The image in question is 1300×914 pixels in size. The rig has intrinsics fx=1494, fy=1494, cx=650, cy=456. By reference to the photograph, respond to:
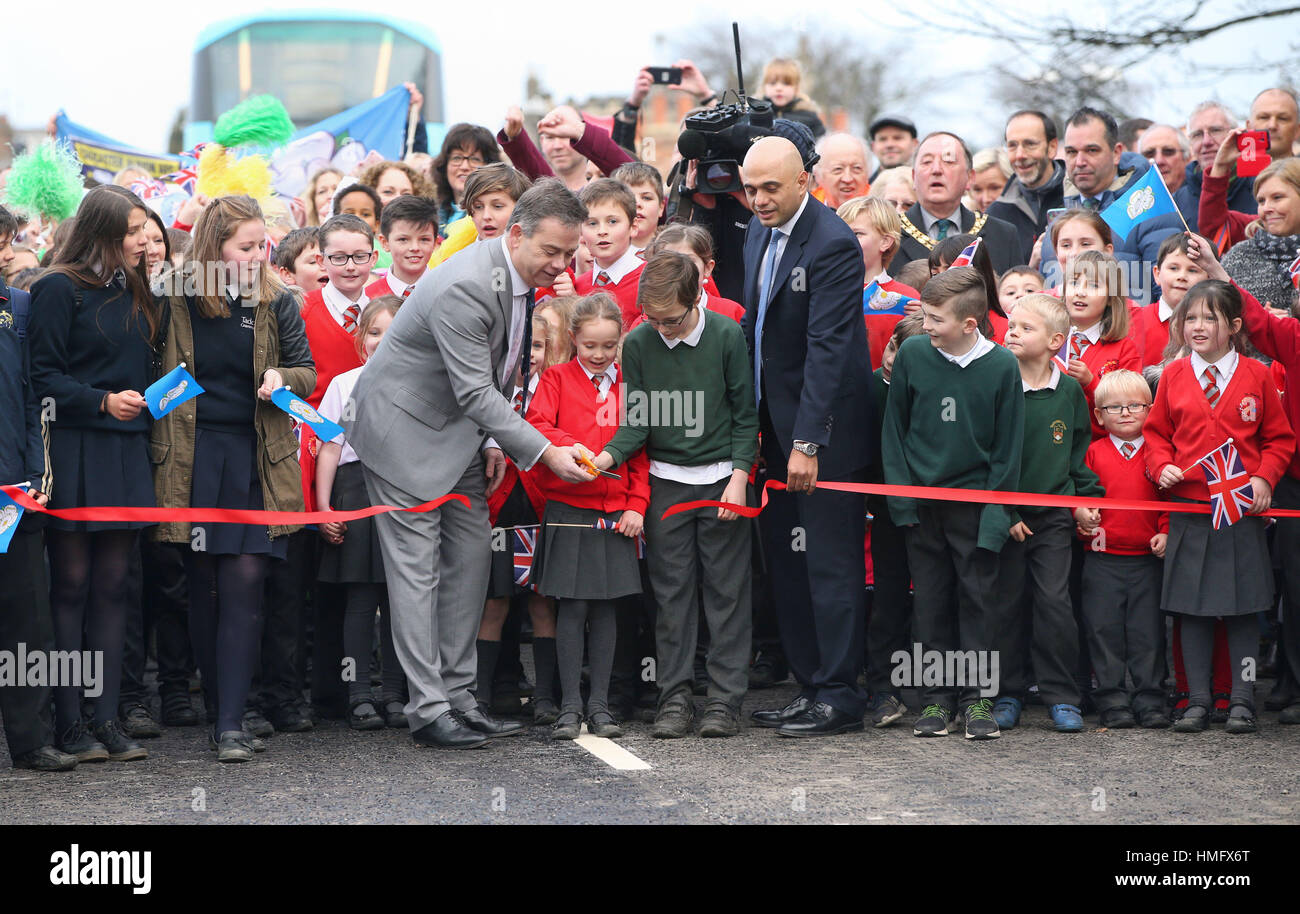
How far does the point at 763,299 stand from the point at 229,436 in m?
2.31

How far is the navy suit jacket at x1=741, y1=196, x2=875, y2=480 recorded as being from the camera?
615cm

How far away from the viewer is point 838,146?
8969 mm

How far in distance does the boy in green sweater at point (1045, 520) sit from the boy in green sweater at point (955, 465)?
0.19 metres

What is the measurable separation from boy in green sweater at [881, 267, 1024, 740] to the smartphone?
3205 mm

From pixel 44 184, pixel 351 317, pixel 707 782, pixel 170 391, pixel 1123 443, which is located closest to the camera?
pixel 707 782

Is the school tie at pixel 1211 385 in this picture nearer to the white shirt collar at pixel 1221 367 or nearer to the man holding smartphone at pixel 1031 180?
the white shirt collar at pixel 1221 367

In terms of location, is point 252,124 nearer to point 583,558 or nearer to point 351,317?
point 351,317

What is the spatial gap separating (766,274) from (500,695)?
2209mm

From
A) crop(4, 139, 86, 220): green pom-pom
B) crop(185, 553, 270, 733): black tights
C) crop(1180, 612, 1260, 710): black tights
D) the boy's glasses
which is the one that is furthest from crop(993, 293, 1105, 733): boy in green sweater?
crop(4, 139, 86, 220): green pom-pom

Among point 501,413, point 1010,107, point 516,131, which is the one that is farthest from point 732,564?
point 1010,107

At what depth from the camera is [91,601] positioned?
591cm

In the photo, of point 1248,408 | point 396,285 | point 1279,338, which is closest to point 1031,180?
point 1279,338

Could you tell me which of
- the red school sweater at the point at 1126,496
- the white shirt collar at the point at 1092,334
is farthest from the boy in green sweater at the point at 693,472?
the white shirt collar at the point at 1092,334

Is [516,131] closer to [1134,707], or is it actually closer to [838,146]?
[838,146]
